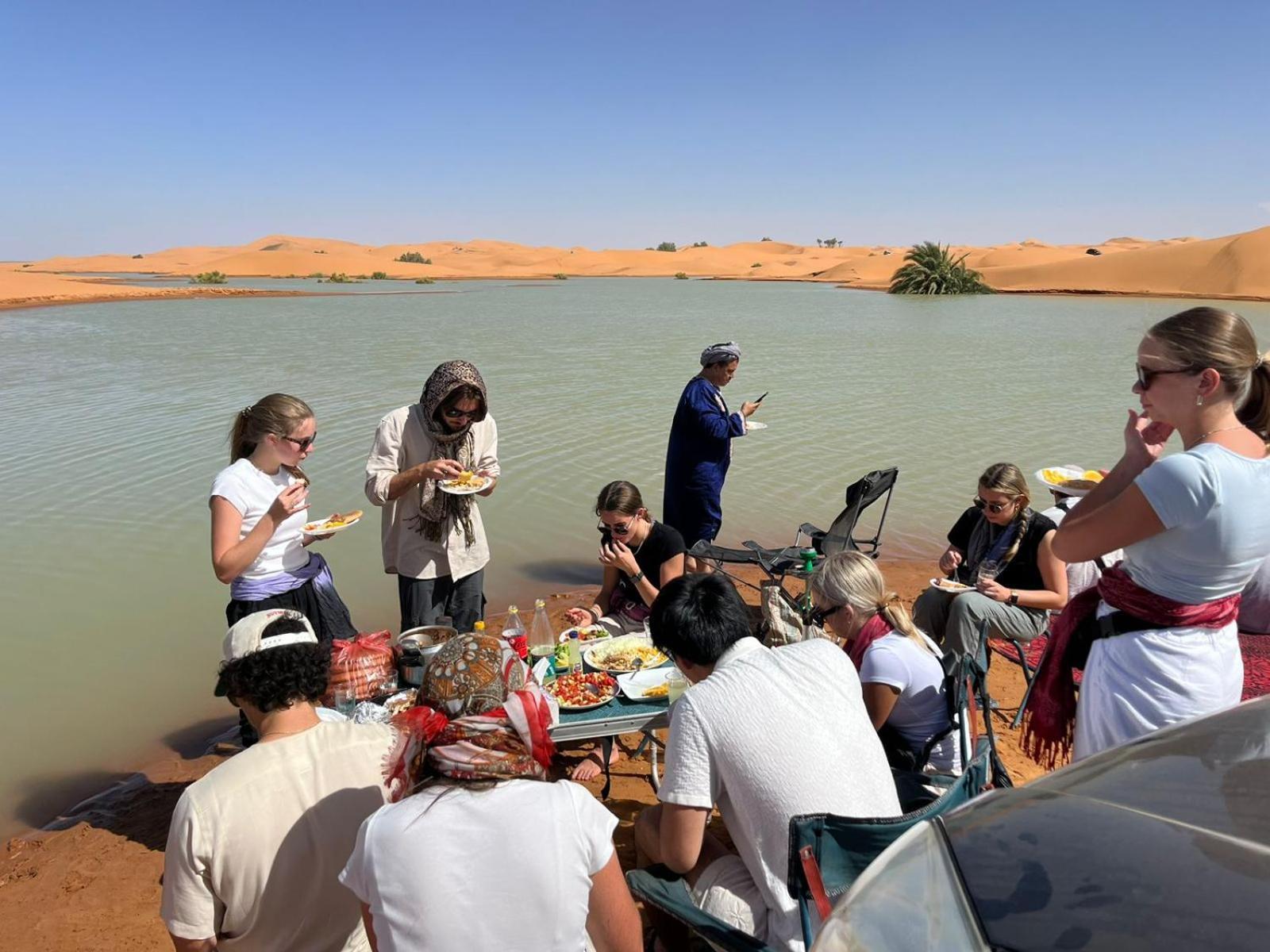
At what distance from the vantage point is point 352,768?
7.08ft

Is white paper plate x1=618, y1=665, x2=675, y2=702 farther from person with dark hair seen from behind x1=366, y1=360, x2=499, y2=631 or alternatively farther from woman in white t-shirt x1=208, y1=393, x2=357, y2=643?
woman in white t-shirt x1=208, y1=393, x2=357, y2=643

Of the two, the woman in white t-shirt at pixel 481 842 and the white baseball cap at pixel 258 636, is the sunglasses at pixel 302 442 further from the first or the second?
the woman in white t-shirt at pixel 481 842

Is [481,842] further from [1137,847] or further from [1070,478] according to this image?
[1070,478]

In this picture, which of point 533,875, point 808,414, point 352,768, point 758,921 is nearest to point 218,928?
point 352,768

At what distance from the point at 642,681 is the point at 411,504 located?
177cm

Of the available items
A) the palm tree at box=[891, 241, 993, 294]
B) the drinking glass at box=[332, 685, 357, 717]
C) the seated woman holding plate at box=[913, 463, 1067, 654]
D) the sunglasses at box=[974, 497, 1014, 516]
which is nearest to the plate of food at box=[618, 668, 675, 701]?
the drinking glass at box=[332, 685, 357, 717]

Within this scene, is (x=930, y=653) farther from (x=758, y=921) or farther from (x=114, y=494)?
(x=114, y=494)

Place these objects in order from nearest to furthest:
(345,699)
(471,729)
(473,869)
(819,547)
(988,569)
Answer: (473,869) → (471,729) → (345,699) → (988,569) → (819,547)

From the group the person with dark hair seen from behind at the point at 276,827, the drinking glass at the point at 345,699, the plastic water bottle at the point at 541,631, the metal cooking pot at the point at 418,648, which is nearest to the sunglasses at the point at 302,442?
the metal cooking pot at the point at 418,648

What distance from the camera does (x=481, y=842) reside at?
1.69 metres

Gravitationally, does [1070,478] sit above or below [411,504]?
above

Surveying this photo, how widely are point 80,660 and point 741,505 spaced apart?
6.01m

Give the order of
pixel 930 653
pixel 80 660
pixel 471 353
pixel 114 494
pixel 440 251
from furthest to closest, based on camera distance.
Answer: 1. pixel 440 251
2. pixel 471 353
3. pixel 114 494
4. pixel 80 660
5. pixel 930 653

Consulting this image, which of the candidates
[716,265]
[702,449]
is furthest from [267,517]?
[716,265]
